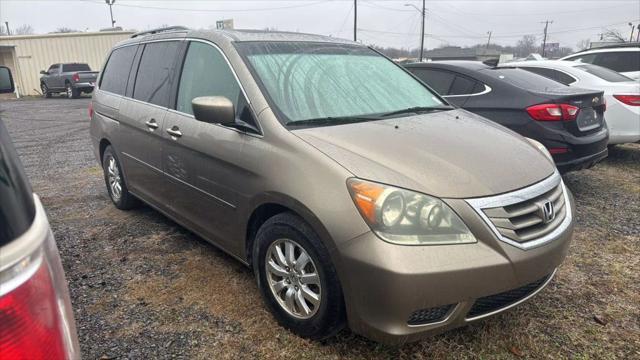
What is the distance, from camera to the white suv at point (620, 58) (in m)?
8.35

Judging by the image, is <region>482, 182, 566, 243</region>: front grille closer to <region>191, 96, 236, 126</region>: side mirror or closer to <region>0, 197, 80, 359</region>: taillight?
<region>191, 96, 236, 126</region>: side mirror

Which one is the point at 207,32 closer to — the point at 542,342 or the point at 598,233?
the point at 542,342

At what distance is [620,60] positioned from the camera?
8.57 m

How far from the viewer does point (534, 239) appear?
2240 mm

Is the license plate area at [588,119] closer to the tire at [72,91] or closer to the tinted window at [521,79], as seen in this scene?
the tinted window at [521,79]

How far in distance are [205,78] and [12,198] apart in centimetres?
241

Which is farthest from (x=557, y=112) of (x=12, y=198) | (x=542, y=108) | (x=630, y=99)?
(x=12, y=198)

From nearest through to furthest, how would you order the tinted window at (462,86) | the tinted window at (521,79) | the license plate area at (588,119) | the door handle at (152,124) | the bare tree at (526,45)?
the door handle at (152,124) → the license plate area at (588,119) → the tinted window at (521,79) → the tinted window at (462,86) → the bare tree at (526,45)

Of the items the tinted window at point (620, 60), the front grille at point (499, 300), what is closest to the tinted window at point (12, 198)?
the front grille at point (499, 300)

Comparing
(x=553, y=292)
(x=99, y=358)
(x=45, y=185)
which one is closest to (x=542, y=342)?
(x=553, y=292)

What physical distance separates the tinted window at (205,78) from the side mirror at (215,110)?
0.13m

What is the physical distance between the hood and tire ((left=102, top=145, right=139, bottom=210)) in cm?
273

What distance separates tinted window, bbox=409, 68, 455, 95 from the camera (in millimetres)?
5445

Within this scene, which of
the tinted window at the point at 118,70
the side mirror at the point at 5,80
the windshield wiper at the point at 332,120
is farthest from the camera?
the tinted window at the point at 118,70
